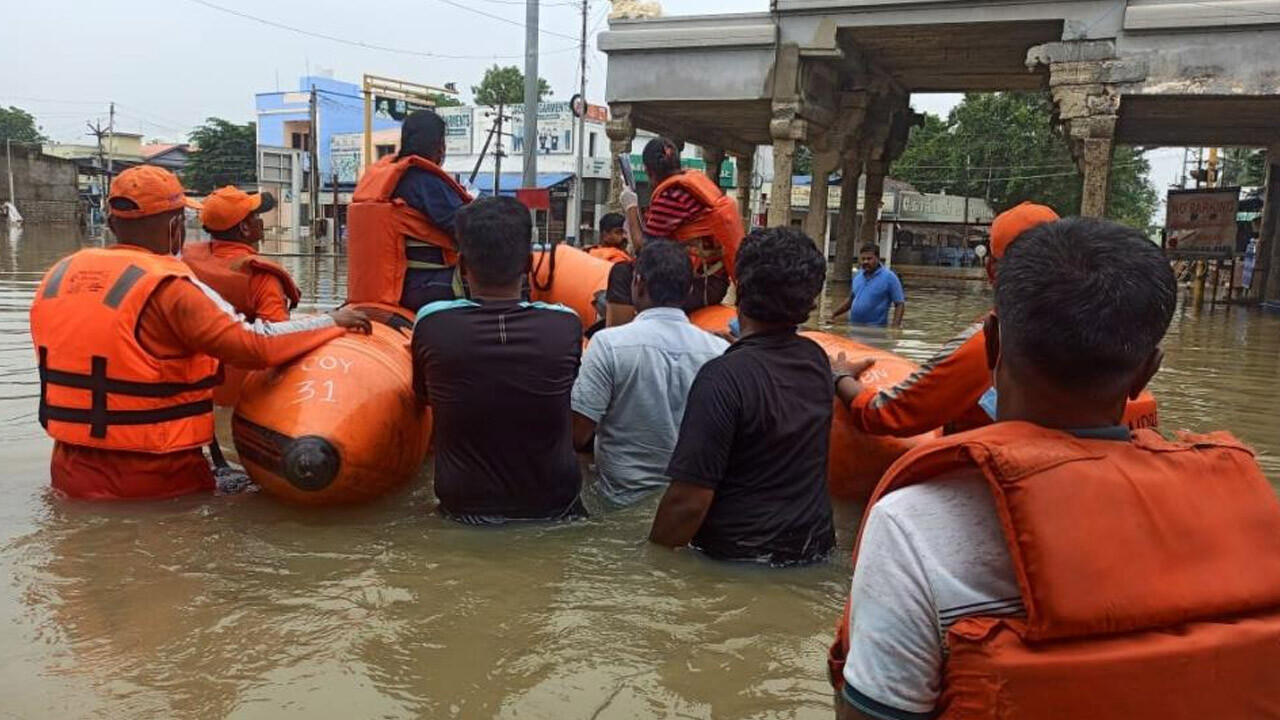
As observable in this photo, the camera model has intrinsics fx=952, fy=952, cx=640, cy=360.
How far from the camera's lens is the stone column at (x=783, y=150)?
1448 cm

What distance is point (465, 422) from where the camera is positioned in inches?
145

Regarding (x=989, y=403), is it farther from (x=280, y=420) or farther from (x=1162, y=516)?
(x=280, y=420)

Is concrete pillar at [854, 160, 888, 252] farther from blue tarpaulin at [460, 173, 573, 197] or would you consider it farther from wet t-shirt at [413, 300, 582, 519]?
blue tarpaulin at [460, 173, 573, 197]

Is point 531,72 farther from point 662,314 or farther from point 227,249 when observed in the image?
point 662,314

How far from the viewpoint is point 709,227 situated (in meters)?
5.38

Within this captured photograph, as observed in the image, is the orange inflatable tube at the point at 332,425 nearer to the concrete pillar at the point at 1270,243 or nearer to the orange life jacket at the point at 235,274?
the orange life jacket at the point at 235,274

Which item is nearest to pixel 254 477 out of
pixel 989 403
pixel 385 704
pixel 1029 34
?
pixel 385 704

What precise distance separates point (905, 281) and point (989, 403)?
27898 mm

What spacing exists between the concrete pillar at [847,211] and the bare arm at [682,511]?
16.9m

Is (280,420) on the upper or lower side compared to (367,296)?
lower

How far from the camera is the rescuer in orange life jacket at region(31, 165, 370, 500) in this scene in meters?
3.68

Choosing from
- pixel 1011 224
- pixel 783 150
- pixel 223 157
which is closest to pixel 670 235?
pixel 1011 224

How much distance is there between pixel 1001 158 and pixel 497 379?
41.5 meters

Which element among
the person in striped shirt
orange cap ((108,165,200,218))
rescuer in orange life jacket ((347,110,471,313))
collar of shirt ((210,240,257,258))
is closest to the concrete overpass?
the person in striped shirt
